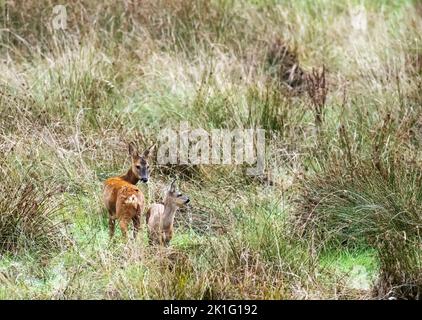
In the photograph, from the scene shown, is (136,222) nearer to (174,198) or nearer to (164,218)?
(164,218)

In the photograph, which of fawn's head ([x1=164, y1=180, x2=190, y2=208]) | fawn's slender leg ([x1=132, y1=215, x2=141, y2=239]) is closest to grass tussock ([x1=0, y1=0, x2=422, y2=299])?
fawn's slender leg ([x1=132, y1=215, x2=141, y2=239])

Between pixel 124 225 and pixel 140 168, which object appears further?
pixel 140 168

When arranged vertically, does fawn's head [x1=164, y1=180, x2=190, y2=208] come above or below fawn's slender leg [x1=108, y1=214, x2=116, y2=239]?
above

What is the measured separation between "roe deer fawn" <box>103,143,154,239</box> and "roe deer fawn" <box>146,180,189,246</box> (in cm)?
8

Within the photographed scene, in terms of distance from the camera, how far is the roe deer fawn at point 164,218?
6.27 metres

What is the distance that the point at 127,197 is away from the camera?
20.5ft

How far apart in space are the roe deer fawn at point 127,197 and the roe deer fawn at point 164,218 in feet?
0.25

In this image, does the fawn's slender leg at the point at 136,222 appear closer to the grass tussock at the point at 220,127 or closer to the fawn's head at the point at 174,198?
the grass tussock at the point at 220,127

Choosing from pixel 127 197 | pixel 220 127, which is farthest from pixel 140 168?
pixel 220 127

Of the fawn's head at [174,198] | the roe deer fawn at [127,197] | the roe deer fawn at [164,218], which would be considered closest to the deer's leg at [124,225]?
the roe deer fawn at [127,197]

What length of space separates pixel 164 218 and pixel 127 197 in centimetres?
25

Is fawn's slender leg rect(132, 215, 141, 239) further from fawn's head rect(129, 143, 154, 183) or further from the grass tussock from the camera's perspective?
fawn's head rect(129, 143, 154, 183)

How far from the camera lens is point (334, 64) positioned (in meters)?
9.78

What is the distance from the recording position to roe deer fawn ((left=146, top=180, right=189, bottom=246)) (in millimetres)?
6270
